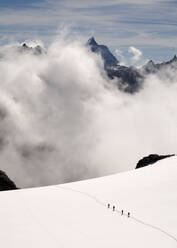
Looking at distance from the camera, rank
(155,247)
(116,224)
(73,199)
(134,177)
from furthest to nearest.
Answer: (134,177)
(73,199)
(116,224)
(155,247)

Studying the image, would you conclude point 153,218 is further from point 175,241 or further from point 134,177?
point 134,177

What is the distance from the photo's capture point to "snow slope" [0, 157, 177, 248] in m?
30.8

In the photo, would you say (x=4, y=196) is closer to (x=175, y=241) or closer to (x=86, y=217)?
(x=86, y=217)

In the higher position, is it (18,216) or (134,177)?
(18,216)

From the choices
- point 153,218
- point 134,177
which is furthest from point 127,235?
point 134,177

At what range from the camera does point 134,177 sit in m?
60.9

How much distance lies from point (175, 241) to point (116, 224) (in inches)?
282

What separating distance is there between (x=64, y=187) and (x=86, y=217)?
1781cm

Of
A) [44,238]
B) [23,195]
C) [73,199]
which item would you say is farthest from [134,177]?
[44,238]

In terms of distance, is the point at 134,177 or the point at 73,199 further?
the point at 134,177

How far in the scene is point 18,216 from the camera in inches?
1458

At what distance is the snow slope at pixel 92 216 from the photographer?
1212 inches

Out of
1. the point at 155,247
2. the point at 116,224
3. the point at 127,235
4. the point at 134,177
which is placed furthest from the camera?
the point at 134,177

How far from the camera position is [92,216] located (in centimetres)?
3800
